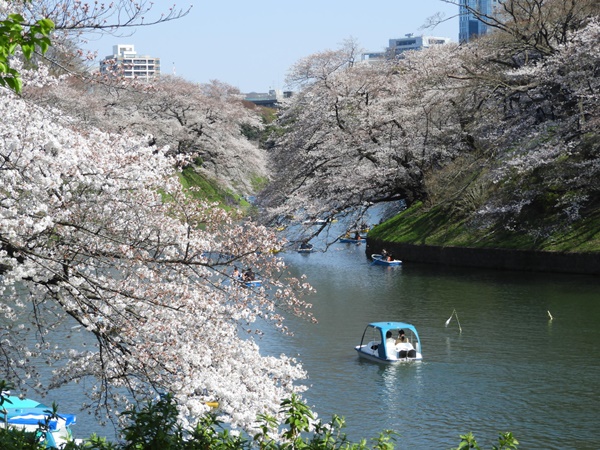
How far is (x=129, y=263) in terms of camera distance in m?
8.37

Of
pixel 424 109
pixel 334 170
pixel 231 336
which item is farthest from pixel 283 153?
pixel 231 336

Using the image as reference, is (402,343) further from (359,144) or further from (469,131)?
(469,131)

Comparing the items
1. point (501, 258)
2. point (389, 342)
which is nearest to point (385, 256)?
point (501, 258)

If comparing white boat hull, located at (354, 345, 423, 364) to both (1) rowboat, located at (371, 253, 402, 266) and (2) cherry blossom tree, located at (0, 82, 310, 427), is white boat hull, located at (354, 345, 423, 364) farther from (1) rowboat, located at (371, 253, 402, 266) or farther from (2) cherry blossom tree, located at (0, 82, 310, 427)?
(1) rowboat, located at (371, 253, 402, 266)

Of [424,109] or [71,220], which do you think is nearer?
[71,220]

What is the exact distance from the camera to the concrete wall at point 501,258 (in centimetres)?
2844

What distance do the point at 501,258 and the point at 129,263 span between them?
24.8m

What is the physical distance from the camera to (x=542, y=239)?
101 feet

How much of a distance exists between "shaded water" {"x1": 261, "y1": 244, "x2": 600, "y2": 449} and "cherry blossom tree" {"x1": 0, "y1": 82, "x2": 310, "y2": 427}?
18.4 ft

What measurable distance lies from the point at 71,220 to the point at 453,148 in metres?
29.1

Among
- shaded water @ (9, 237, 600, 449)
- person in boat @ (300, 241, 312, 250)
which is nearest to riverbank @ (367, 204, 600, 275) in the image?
shaded water @ (9, 237, 600, 449)

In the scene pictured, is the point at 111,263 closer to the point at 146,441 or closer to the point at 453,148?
the point at 146,441

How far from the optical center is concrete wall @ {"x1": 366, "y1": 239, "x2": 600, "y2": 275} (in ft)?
93.3

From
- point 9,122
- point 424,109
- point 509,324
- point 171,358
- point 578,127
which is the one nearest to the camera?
point 9,122
